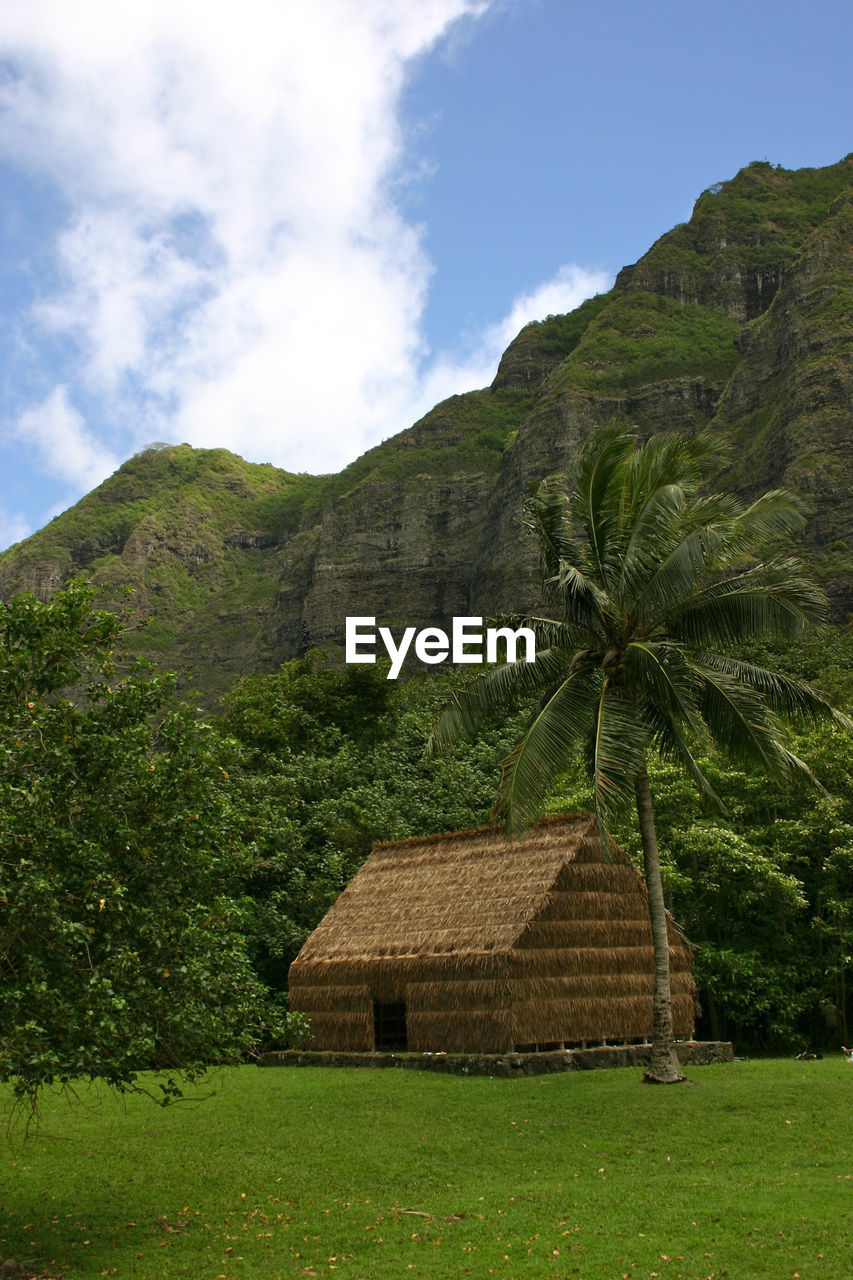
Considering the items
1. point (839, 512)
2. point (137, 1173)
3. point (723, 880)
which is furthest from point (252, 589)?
point (137, 1173)

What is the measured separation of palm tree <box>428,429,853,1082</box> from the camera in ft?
50.8

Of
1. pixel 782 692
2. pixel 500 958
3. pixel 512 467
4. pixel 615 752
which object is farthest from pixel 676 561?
pixel 512 467

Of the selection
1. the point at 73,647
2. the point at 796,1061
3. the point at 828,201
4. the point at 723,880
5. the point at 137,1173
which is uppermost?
the point at 828,201

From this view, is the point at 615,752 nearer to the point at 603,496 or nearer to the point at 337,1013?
the point at 603,496

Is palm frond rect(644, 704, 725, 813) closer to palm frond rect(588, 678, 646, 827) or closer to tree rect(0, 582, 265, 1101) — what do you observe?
palm frond rect(588, 678, 646, 827)

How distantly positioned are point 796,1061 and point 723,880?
4.27 metres

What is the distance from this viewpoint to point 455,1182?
11484 mm

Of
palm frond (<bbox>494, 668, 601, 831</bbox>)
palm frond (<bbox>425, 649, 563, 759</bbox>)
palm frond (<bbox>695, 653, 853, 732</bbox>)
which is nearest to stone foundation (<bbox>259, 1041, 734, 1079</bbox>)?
palm frond (<bbox>494, 668, 601, 831</bbox>)

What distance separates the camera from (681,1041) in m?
18.9

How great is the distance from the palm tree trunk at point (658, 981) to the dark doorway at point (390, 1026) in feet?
22.4

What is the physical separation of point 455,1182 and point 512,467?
89.4 meters

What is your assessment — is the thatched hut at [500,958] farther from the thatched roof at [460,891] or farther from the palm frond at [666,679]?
the palm frond at [666,679]

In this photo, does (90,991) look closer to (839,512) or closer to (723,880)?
(723,880)

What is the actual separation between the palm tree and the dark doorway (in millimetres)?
6925
